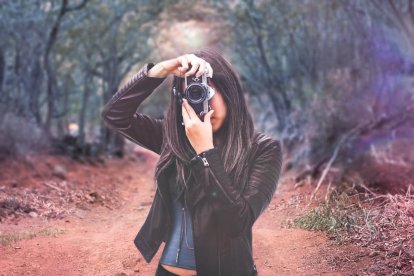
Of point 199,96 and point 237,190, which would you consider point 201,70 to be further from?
point 237,190

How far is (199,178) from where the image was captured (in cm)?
238

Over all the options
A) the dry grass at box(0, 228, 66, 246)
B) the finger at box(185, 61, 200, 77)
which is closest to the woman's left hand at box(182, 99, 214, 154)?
the finger at box(185, 61, 200, 77)

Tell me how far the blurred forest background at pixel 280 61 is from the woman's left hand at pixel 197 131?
2026 millimetres

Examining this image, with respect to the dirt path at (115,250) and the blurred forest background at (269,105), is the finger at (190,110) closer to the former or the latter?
the dirt path at (115,250)

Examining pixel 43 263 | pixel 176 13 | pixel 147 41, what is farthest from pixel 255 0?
pixel 43 263

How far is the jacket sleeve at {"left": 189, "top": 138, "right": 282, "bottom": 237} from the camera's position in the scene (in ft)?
7.71

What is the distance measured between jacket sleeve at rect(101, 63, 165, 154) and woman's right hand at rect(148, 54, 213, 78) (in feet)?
0.18

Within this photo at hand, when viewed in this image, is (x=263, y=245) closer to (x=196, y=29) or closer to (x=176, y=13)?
(x=196, y=29)

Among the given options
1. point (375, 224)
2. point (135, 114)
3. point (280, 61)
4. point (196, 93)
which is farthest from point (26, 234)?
point (280, 61)

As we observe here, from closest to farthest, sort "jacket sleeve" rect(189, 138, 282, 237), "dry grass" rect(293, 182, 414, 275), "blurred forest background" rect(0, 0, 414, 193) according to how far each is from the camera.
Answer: "jacket sleeve" rect(189, 138, 282, 237), "dry grass" rect(293, 182, 414, 275), "blurred forest background" rect(0, 0, 414, 193)

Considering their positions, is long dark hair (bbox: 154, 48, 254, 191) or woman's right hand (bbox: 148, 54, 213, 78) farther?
long dark hair (bbox: 154, 48, 254, 191)

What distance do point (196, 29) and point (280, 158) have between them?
9108 mm

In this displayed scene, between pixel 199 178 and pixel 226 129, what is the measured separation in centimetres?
35

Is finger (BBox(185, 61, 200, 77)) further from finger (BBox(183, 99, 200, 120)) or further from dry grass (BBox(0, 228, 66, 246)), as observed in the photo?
dry grass (BBox(0, 228, 66, 246))
